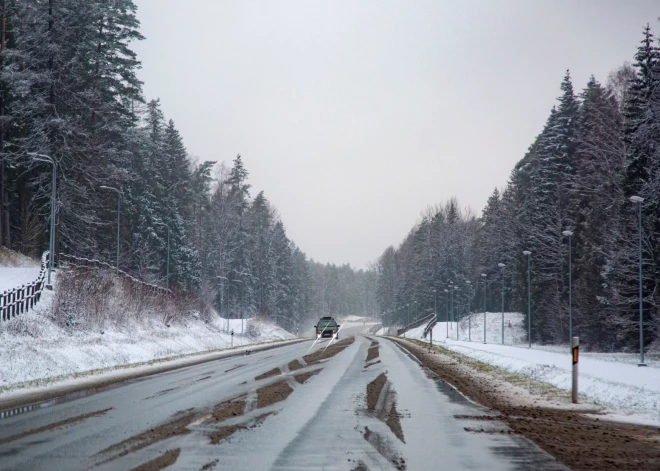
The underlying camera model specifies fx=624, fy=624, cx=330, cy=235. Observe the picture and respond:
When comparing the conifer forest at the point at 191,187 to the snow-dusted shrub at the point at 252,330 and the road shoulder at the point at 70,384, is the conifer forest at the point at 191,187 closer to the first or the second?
the snow-dusted shrub at the point at 252,330

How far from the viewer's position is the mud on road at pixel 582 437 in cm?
779

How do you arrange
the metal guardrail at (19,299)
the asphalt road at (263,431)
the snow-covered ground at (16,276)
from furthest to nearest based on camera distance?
the snow-covered ground at (16,276) → the metal guardrail at (19,299) → the asphalt road at (263,431)

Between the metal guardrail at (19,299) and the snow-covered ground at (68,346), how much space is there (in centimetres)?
32

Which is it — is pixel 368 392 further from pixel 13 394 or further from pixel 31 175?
pixel 31 175

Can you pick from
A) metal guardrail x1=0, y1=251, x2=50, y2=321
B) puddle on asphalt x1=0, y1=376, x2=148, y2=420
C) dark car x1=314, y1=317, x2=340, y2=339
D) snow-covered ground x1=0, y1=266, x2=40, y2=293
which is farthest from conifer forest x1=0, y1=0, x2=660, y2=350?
puddle on asphalt x1=0, y1=376, x2=148, y2=420

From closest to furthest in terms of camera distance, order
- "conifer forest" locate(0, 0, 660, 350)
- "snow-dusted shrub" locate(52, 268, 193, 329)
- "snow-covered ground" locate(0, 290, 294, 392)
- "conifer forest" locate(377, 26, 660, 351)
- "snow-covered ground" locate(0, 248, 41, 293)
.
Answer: "snow-covered ground" locate(0, 290, 294, 392), "snow-dusted shrub" locate(52, 268, 193, 329), "snow-covered ground" locate(0, 248, 41, 293), "conifer forest" locate(377, 26, 660, 351), "conifer forest" locate(0, 0, 660, 350)

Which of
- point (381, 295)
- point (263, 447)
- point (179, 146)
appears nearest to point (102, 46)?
point (179, 146)

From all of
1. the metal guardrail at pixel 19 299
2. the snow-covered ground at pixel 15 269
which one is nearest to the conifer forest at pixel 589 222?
the metal guardrail at pixel 19 299

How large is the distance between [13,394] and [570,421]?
1204 cm

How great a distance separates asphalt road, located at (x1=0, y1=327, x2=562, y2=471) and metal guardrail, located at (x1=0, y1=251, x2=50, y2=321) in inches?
373

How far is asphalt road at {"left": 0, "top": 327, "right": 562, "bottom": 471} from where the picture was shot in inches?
297

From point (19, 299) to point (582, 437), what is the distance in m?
22.3

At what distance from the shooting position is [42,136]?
3903cm

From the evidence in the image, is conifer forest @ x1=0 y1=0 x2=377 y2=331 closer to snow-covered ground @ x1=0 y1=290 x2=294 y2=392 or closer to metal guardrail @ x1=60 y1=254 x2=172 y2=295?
metal guardrail @ x1=60 y1=254 x2=172 y2=295
